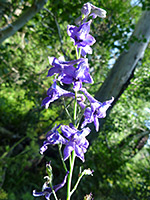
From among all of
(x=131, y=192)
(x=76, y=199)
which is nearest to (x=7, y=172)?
(x=76, y=199)

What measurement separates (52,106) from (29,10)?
6.08 feet

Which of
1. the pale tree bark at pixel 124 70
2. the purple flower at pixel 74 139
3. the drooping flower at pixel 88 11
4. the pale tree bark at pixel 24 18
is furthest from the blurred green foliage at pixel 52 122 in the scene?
the purple flower at pixel 74 139

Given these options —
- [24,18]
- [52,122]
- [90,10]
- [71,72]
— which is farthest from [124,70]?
[71,72]

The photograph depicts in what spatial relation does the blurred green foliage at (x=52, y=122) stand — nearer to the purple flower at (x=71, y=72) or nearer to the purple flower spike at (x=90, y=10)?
the purple flower spike at (x=90, y=10)

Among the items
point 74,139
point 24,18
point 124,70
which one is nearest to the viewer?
point 74,139

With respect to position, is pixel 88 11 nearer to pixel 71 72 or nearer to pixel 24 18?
pixel 71 72

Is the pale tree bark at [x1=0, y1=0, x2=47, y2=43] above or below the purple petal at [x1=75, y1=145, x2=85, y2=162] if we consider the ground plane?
above

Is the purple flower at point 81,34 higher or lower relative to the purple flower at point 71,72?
higher

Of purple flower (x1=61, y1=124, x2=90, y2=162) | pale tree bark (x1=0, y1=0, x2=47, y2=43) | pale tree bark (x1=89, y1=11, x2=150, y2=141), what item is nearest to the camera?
purple flower (x1=61, y1=124, x2=90, y2=162)

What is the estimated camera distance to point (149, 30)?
247cm

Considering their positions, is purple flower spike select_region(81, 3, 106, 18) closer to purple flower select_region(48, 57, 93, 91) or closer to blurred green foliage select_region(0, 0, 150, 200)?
purple flower select_region(48, 57, 93, 91)

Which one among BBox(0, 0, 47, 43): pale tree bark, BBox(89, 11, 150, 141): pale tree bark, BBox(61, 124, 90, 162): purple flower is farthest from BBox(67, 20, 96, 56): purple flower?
BBox(89, 11, 150, 141): pale tree bark

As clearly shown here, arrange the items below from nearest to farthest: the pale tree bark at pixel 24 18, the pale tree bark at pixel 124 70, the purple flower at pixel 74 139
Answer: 1. the purple flower at pixel 74 139
2. the pale tree bark at pixel 24 18
3. the pale tree bark at pixel 124 70

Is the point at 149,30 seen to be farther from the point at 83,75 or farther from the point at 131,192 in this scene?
the point at 131,192
